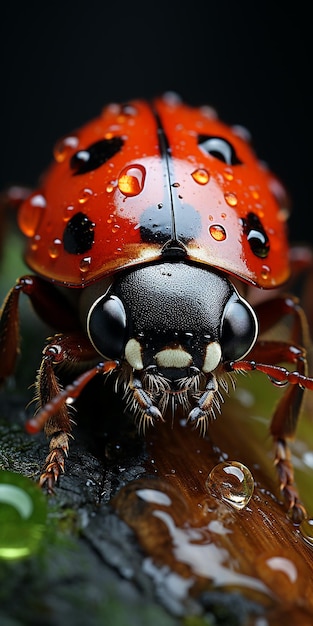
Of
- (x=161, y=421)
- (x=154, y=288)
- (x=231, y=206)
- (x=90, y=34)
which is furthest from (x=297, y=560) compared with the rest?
(x=90, y=34)

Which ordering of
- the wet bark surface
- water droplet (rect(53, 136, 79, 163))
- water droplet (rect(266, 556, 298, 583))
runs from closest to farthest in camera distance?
the wet bark surface, water droplet (rect(266, 556, 298, 583)), water droplet (rect(53, 136, 79, 163))

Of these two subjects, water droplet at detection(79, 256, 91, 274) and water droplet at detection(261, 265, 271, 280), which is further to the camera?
water droplet at detection(261, 265, 271, 280)

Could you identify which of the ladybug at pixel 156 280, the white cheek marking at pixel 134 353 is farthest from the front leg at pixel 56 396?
the white cheek marking at pixel 134 353

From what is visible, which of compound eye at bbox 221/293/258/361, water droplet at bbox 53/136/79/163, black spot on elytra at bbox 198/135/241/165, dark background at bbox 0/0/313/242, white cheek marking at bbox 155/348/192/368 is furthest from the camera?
dark background at bbox 0/0/313/242

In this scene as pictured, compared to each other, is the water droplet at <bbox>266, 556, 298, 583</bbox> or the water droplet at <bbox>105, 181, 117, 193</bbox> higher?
the water droplet at <bbox>105, 181, 117, 193</bbox>

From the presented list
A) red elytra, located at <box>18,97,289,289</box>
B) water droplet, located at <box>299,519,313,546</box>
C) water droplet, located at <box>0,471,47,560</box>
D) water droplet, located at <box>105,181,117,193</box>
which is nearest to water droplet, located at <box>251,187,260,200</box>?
red elytra, located at <box>18,97,289,289</box>

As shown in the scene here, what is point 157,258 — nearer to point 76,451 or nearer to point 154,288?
point 154,288

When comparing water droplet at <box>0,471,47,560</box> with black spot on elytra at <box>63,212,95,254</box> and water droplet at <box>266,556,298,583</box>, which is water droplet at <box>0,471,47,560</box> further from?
black spot on elytra at <box>63,212,95,254</box>

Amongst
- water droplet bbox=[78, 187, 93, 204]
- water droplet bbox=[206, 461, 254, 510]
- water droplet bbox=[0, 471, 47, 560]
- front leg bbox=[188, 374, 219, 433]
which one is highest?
water droplet bbox=[78, 187, 93, 204]
